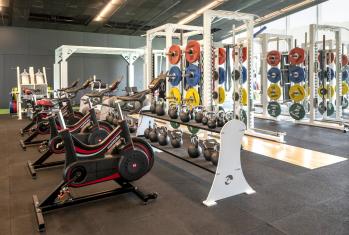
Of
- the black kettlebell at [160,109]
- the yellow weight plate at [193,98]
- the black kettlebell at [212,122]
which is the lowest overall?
the black kettlebell at [212,122]

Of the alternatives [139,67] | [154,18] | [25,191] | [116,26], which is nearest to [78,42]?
[116,26]

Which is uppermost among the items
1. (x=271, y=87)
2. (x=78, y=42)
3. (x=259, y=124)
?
(x=78, y=42)

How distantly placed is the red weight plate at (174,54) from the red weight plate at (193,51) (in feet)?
0.76

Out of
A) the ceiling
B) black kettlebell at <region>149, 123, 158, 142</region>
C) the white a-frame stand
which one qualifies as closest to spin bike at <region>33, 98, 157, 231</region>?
the white a-frame stand

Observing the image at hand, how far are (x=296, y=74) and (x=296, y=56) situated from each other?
432 millimetres

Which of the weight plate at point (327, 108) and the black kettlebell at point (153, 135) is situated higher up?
the weight plate at point (327, 108)

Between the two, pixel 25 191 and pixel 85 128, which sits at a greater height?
pixel 85 128

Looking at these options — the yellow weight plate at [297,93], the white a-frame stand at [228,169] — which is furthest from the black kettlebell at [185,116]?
the yellow weight plate at [297,93]

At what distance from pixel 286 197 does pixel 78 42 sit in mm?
12314

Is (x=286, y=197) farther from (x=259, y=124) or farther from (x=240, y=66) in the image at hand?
(x=259, y=124)

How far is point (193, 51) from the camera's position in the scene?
5293 mm

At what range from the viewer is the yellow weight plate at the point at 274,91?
303 inches

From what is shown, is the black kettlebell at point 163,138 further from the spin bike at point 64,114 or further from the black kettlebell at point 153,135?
the spin bike at point 64,114

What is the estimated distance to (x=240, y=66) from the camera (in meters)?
5.71
